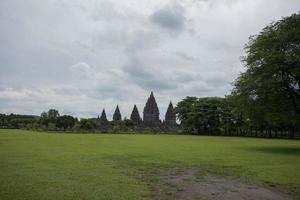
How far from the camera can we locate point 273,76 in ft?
83.3

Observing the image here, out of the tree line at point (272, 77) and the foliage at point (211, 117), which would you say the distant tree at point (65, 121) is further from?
the tree line at point (272, 77)

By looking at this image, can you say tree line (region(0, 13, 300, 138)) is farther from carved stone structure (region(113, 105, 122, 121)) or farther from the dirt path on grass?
carved stone structure (region(113, 105, 122, 121))

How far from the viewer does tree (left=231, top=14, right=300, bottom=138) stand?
24.5 meters

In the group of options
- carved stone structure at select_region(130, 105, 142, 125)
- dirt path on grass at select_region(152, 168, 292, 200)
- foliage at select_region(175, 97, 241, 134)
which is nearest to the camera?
dirt path on grass at select_region(152, 168, 292, 200)

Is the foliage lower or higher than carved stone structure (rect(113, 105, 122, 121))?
lower

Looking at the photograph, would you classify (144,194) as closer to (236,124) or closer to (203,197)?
(203,197)

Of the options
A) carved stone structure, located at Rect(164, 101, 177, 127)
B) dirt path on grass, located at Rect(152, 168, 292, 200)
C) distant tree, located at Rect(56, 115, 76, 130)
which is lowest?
dirt path on grass, located at Rect(152, 168, 292, 200)

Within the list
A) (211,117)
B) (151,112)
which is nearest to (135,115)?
(151,112)

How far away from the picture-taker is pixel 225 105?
69.6m

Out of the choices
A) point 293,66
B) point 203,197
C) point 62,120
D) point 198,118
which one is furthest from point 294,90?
point 62,120

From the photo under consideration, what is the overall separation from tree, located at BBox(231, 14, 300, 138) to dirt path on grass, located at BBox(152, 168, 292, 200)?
15713mm

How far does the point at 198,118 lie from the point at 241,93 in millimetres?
42952

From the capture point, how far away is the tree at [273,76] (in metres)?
24.5

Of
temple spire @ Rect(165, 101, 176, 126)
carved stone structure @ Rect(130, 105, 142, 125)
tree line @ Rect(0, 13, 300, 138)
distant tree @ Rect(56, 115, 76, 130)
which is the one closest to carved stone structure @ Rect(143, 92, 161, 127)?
carved stone structure @ Rect(130, 105, 142, 125)
